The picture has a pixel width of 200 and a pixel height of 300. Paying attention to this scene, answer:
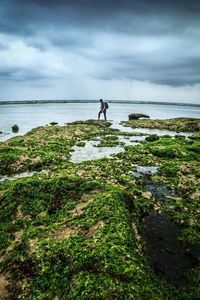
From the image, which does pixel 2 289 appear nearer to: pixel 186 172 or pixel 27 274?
pixel 27 274

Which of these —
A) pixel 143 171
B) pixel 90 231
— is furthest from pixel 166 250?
pixel 143 171

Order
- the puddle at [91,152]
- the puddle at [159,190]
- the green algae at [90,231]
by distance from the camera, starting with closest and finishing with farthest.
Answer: the green algae at [90,231] < the puddle at [159,190] < the puddle at [91,152]

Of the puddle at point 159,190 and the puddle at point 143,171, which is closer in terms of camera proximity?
the puddle at point 159,190

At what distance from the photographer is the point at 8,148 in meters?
18.1

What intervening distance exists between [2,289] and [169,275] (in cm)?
412

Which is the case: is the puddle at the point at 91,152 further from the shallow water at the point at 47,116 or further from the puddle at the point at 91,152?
the shallow water at the point at 47,116

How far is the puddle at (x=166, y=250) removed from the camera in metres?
6.80

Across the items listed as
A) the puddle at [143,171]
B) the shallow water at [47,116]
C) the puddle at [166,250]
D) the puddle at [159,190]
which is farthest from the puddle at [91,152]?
the shallow water at [47,116]

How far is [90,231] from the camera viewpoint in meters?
7.89

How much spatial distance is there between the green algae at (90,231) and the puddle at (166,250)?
0.23 meters

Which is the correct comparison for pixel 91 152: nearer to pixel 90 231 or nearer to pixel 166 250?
pixel 90 231

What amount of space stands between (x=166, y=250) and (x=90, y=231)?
2289 millimetres

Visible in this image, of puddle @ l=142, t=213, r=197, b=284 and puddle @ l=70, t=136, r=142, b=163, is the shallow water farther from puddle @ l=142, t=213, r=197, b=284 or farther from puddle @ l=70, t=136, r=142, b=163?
puddle @ l=142, t=213, r=197, b=284

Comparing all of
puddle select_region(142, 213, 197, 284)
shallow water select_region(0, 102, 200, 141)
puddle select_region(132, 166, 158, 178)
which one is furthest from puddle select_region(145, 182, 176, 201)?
shallow water select_region(0, 102, 200, 141)
